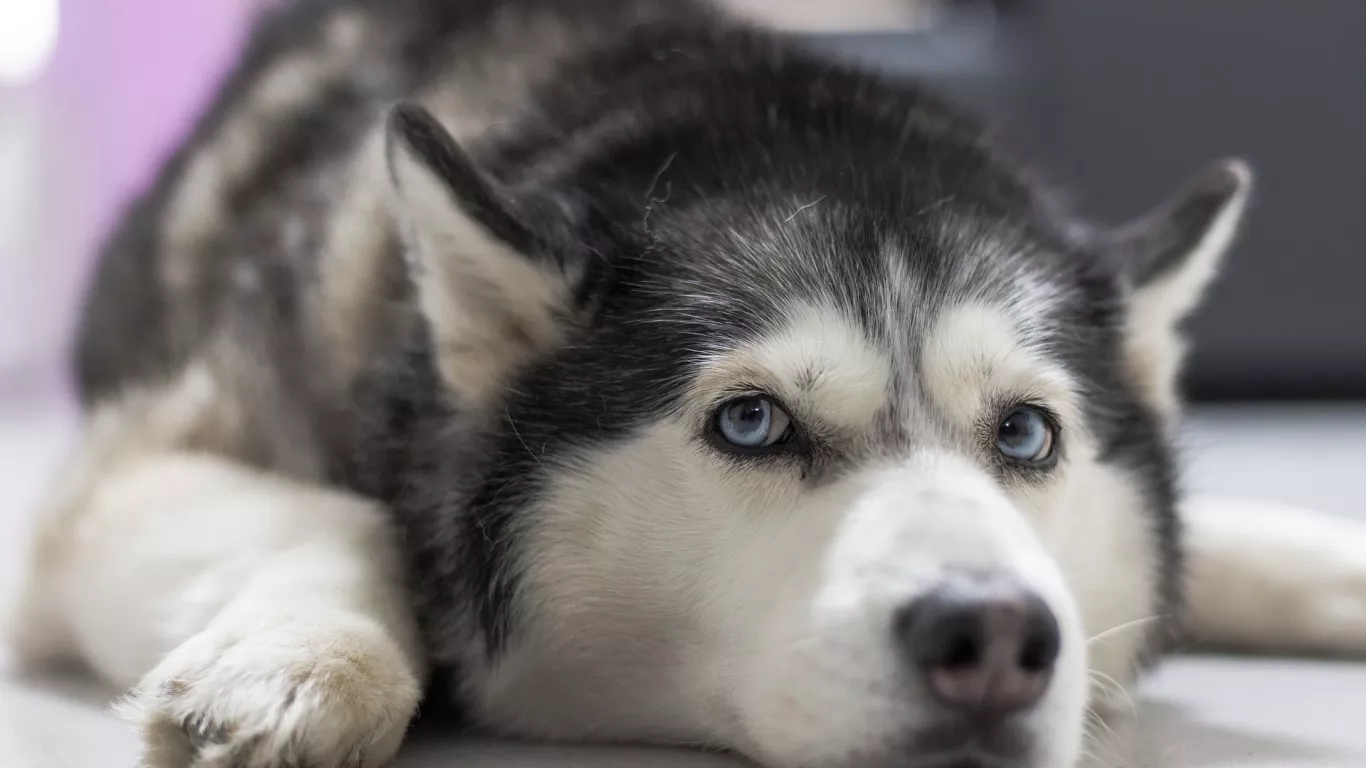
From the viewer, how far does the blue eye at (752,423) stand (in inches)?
58.7

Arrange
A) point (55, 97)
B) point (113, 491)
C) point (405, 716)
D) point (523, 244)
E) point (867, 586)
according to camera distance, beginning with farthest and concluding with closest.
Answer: point (55, 97)
point (113, 491)
point (523, 244)
point (405, 716)
point (867, 586)

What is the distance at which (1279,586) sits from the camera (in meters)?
2.04

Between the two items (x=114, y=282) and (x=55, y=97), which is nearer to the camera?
(x=114, y=282)

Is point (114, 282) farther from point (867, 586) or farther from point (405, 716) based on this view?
point (867, 586)

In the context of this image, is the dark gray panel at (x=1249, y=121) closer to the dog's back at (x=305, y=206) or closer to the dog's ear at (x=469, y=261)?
the dog's back at (x=305, y=206)

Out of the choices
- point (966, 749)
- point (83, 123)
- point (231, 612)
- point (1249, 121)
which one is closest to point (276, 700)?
point (231, 612)

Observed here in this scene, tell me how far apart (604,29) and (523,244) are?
864 millimetres

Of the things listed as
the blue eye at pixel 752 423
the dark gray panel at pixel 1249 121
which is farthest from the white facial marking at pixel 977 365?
the dark gray panel at pixel 1249 121

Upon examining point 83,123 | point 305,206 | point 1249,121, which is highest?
point 1249,121

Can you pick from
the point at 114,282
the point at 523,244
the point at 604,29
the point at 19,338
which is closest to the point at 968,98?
the point at 604,29

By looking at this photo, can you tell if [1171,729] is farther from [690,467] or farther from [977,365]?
[690,467]

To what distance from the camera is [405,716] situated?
141 centimetres

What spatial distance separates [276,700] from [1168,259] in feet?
4.42

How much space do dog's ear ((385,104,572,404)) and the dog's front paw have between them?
382 millimetres
